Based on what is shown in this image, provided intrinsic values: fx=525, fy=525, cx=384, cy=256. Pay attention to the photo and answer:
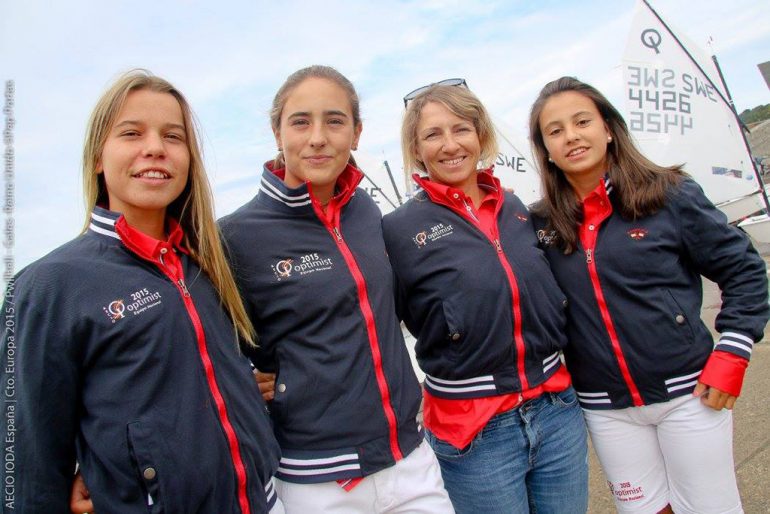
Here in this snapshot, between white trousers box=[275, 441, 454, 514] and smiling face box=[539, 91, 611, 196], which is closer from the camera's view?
white trousers box=[275, 441, 454, 514]

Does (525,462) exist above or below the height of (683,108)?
below

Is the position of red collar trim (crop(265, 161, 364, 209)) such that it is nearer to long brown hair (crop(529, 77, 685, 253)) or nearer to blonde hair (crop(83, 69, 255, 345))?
blonde hair (crop(83, 69, 255, 345))

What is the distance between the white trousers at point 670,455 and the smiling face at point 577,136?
1046 mm

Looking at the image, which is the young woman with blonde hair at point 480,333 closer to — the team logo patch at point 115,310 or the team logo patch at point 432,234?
the team logo patch at point 432,234

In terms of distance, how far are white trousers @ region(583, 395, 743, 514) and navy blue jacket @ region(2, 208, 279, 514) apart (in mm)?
1548

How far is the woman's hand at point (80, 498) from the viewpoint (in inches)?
55.6

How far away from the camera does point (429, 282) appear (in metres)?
2.22

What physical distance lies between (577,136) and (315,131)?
1.19 m

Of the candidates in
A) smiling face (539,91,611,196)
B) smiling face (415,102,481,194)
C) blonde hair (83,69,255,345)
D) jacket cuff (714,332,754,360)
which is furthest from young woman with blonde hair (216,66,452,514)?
jacket cuff (714,332,754,360)

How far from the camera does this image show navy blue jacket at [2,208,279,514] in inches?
53.6

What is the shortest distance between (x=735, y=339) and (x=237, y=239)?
6.64 feet

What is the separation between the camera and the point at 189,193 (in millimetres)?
1897

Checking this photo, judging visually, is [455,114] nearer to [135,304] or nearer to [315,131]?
[315,131]

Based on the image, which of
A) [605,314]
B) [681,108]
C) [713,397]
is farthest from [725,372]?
[681,108]
